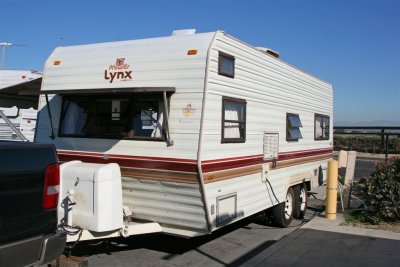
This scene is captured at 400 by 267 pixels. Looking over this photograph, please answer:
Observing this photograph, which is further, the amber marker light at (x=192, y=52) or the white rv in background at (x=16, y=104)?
the white rv in background at (x=16, y=104)

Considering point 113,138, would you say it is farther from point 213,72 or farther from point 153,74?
point 213,72

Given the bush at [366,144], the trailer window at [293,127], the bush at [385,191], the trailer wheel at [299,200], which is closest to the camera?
the bush at [385,191]

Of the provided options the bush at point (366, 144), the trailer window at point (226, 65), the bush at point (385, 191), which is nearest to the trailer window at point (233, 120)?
the trailer window at point (226, 65)

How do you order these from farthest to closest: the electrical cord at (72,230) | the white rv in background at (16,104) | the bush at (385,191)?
the bush at (385,191)
the white rv in background at (16,104)
the electrical cord at (72,230)

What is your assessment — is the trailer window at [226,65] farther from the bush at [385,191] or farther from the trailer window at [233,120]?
the bush at [385,191]

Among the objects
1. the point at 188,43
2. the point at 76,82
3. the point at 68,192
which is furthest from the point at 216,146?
the point at 76,82

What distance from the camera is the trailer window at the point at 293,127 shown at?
28.7ft

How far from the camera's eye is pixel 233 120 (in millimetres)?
6629

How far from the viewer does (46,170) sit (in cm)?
412

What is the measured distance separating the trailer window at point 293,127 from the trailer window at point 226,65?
8.29ft

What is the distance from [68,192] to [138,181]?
103cm

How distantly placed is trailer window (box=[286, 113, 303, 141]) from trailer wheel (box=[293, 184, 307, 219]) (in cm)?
111

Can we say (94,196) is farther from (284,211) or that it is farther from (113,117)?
(284,211)

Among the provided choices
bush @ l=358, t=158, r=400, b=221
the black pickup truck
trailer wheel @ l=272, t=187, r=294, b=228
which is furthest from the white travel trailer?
bush @ l=358, t=158, r=400, b=221
